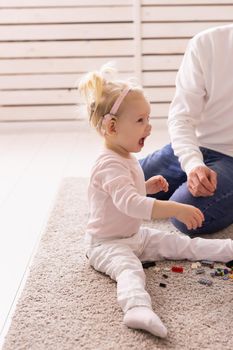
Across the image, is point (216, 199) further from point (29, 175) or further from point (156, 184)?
point (29, 175)

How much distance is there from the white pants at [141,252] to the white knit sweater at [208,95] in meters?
0.27

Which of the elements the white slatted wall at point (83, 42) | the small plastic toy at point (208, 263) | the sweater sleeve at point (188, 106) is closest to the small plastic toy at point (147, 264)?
the small plastic toy at point (208, 263)

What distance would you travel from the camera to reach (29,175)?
1.93 meters

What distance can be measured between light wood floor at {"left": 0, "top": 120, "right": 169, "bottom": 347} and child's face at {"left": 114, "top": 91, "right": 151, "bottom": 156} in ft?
1.29

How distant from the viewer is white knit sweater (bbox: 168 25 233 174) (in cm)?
134

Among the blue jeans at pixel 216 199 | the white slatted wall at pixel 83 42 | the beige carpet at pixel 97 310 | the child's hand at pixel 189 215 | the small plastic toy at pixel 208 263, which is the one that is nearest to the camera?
the beige carpet at pixel 97 310

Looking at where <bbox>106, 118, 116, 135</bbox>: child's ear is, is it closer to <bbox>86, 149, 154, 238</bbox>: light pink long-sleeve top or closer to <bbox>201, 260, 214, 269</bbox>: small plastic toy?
<bbox>86, 149, 154, 238</bbox>: light pink long-sleeve top

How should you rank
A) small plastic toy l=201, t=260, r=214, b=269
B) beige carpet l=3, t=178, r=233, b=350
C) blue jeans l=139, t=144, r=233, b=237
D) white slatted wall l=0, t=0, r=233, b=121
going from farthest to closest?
white slatted wall l=0, t=0, r=233, b=121 → blue jeans l=139, t=144, r=233, b=237 → small plastic toy l=201, t=260, r=214, b=269 → beige carpet l=3, t=178, r=233, b=350

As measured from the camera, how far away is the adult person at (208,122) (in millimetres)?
1285

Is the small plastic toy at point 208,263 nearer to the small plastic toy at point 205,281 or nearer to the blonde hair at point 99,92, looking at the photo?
the small plastic toy at point 205,281

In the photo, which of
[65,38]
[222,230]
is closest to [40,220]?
[222,230]

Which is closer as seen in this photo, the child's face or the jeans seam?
the child's face

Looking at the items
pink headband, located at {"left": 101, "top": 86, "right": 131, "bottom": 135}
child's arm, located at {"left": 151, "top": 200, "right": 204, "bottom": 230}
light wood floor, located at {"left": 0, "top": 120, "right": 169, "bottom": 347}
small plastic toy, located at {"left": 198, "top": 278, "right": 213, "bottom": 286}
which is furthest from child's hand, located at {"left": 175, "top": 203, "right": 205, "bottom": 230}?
light wood floor, located at {"left": 0, "top": 120, "right": 169, "bottom": 347}

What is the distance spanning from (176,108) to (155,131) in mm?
1302
